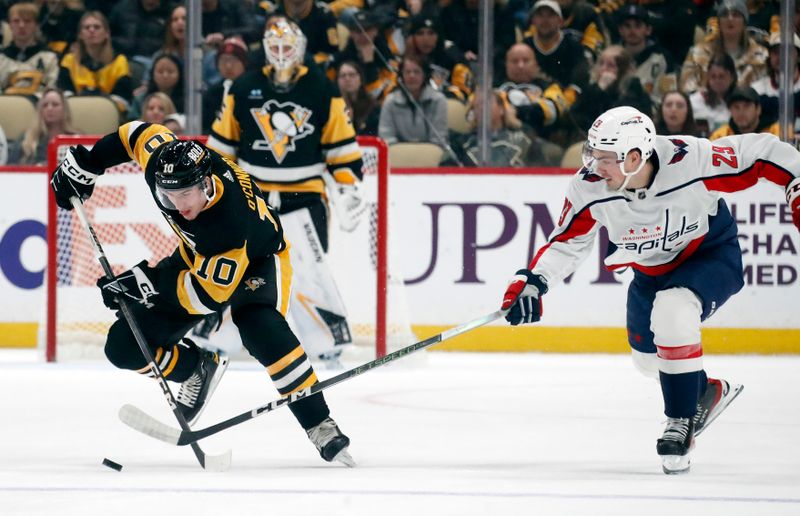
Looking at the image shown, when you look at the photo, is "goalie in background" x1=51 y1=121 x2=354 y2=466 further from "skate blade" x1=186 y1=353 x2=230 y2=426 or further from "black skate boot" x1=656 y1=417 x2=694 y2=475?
"black skate boot" x1=656 y1=417 x2=694 y2=475

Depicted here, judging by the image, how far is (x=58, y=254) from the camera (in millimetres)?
6539

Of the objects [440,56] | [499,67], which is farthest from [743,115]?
[440,56]

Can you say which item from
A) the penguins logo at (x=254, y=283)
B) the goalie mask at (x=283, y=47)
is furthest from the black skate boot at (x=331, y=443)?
the goalie mask at (x=283, y=47)

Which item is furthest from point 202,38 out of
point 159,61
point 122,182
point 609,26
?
point 609,26

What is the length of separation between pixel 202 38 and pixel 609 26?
1959mm

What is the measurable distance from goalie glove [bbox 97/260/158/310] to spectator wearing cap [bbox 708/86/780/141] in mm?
3691

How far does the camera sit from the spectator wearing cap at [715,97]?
693 cm

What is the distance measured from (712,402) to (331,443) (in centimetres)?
111

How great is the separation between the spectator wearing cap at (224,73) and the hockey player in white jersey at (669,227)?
323cm

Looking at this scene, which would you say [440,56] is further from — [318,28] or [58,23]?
[58,23]

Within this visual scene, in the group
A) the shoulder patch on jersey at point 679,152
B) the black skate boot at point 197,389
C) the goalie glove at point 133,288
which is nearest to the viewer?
the shoulder patch on jersey at point 679,152

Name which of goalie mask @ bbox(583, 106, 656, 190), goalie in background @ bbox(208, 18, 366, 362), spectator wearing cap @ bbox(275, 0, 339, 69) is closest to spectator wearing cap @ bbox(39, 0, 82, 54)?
spectator wearing cap @ bbox(275, 0, 339, 69)

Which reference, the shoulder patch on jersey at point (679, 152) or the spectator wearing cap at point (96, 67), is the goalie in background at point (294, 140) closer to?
the spectator wearing cap at point (96, 67)

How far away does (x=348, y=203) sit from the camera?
621 cm
